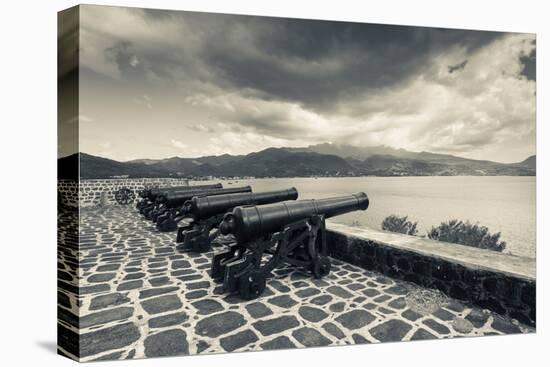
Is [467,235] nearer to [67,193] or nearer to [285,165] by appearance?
[67,193]

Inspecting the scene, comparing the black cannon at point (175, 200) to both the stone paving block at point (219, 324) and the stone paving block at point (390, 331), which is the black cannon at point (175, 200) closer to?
the stone paving block at point (219, 324)

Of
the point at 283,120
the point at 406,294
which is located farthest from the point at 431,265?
the point at 283,120

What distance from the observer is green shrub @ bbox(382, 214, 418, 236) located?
15.4 m

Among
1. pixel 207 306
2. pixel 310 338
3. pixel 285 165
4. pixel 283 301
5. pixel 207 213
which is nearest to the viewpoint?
pixel 310 338

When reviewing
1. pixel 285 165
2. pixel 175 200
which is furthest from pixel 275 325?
pixel 285 165

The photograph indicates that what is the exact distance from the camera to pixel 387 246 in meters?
4.73

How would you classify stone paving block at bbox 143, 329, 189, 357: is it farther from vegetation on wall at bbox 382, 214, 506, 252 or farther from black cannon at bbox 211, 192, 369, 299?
vegetation on wall at bbox 382, 214, 506, 252

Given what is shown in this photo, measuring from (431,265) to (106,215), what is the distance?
1045 centimetres

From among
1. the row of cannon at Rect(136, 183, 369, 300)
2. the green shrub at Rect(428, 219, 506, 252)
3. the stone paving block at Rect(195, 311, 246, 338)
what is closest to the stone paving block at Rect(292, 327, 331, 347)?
the stone paving block at Rect(195, 311, 246, 338)

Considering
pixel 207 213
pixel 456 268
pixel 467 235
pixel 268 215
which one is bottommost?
pixel 467 235

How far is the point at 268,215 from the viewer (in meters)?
4.16

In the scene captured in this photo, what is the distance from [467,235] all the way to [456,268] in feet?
32.8

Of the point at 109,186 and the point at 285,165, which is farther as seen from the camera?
the point at 285,165

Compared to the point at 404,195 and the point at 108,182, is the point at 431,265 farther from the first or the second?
the point at 404,195
